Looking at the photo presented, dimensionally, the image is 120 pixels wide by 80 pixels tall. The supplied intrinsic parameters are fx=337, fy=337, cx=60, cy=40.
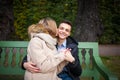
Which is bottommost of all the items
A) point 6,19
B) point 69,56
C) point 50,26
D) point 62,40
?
point 69,56

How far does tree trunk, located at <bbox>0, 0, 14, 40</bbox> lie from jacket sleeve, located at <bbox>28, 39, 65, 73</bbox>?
127 inches

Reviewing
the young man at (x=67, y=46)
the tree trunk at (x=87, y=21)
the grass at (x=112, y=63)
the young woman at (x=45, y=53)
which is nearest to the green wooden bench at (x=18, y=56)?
the young man at (x=67, y=46)

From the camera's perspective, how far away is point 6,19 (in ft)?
23.1

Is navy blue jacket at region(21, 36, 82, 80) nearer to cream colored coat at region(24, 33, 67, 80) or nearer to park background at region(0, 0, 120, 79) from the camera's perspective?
cream colored coat at region(24, 33, 67, 80)

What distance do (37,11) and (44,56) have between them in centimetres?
608

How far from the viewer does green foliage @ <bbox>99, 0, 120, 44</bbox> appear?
969 cm

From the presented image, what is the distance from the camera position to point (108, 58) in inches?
364

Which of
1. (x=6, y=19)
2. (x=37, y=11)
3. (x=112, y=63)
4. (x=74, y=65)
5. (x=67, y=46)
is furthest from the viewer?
(x=37, y=11)

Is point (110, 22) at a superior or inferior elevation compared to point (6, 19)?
inferior

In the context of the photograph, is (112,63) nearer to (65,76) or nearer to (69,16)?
(69,16)

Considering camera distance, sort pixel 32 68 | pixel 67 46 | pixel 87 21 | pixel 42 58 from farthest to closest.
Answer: pixel 87 21, pixel 67 46, pixel 32 68, pixel 42 58

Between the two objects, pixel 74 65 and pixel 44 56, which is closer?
pixel 44 56

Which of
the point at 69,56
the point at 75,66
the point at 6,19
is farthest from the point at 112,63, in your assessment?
the point at 69,56

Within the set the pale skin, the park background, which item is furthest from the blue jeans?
the park background
